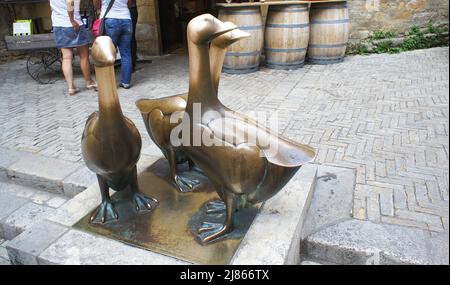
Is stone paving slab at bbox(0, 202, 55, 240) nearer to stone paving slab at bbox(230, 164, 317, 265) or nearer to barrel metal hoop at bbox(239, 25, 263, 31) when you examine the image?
stone paving slab at bbox(230, 164, 317, 265)

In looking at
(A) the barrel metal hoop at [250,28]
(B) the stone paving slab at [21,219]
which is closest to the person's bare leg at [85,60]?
(A) the barrel metal hoop at [250,28]

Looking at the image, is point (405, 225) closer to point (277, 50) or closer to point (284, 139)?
point (284, 139)

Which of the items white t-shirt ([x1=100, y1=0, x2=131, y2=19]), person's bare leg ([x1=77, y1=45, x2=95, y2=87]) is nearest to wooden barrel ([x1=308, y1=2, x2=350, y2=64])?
white t-shirt ([x1=100, y1=0, x2=131, y2=19])

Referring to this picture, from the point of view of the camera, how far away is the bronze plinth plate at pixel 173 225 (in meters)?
1.82

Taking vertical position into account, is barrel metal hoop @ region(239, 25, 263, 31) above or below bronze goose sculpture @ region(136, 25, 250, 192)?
above

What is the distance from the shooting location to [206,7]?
32.9 feet

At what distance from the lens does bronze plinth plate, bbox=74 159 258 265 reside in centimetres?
182

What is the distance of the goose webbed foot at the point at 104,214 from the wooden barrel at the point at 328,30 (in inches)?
207

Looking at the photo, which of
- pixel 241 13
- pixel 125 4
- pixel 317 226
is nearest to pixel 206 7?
pixel 241 13

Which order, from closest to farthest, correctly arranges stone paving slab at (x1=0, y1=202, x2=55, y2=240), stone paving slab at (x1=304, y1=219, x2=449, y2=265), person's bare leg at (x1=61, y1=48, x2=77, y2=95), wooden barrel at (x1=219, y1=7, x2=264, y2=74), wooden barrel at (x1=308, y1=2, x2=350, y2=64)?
stone paving slab at (x1=304, y1=219, x2=449, y2=265)
stone paving slab at (x1=0, y1=202, x2=55, y2=240)
person's bare leg at (x1=61, y1=48, x2=77, y2=95)
wooden barrel at (x1=219, y1=7, x2=264, y2=74)
wooden barrel at (x1=308, y1=2, x2=350, y2=64)

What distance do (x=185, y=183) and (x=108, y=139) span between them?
66 centimetres

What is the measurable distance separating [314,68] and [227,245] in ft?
16.6

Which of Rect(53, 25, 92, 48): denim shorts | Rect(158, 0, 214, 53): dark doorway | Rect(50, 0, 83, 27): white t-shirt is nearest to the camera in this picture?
Rect(50, 0, 83, 27): white t-shirt

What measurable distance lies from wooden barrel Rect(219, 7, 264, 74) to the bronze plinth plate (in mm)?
3977
